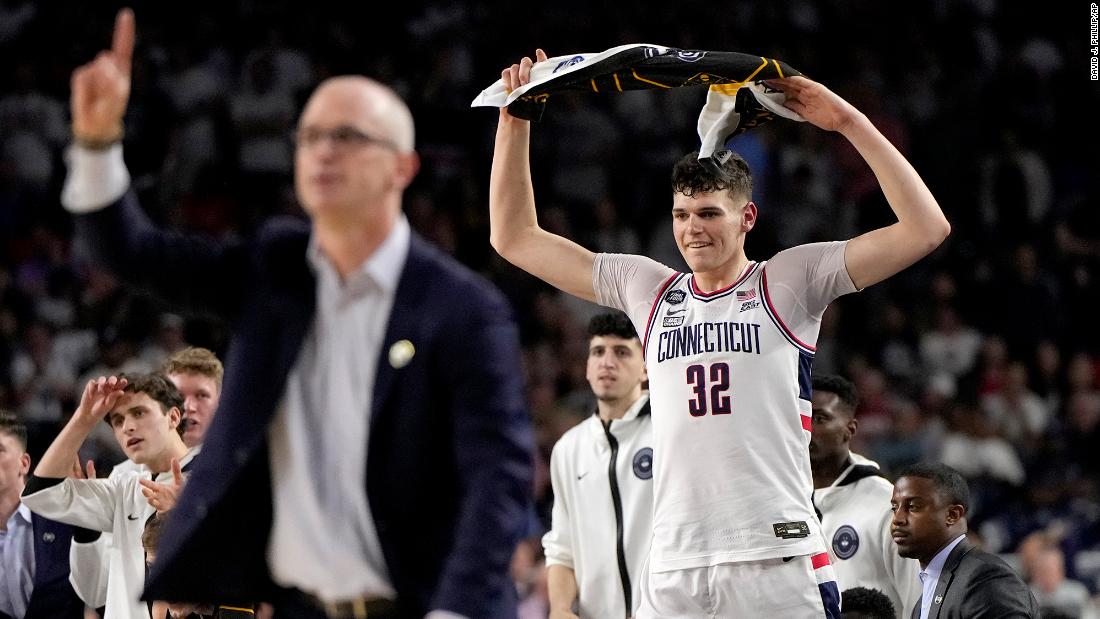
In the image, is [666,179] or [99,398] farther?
Answer: [666,179]

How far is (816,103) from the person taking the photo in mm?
5562

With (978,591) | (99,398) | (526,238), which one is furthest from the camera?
(99,398)

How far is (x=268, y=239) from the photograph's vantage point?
4129mm

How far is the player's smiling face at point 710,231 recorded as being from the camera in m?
5.67

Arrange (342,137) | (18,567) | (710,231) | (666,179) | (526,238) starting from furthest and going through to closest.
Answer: (666,179) → (18,567) → (526,238) → (710,231) → (342,137)

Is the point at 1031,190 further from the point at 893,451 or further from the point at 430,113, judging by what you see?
the point at 430,113

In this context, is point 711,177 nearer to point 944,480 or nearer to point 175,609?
point 944,480

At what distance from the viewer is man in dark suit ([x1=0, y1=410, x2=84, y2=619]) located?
7758 mm

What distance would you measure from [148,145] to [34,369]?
9.46 feet

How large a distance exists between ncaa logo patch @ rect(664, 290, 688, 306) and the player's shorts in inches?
41.1

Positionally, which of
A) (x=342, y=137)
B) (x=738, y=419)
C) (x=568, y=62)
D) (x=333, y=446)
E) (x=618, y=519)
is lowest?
(x=618, y=519)

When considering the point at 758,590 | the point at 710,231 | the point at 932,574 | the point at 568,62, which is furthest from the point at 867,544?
the point at 568,62

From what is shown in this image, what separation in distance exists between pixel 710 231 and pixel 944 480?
6.22 feet

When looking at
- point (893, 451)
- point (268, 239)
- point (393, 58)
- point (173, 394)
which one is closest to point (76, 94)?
point (268, 239)
